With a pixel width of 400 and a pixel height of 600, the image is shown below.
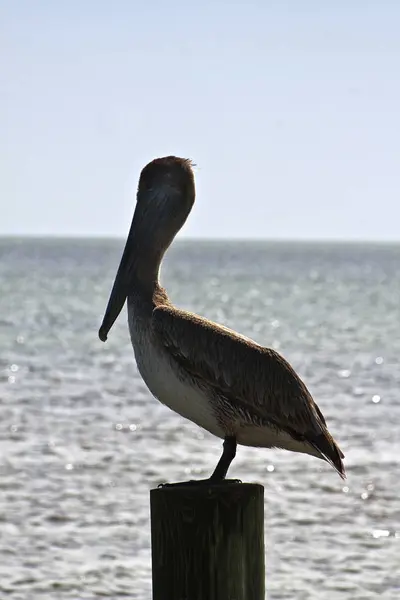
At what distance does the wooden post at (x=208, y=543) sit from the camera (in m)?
3.31

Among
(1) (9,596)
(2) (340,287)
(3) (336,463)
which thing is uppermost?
(2) (340,287)

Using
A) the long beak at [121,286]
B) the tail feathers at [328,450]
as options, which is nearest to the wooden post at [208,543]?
the tail feathers at [328,450]

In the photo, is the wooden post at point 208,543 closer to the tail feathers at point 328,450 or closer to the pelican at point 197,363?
the pelican at point 197,363

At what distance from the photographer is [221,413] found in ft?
13.4

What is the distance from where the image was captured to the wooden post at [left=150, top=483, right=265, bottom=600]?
3.31 meters

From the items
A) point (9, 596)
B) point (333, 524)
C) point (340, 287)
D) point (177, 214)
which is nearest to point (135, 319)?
point (177, 214)

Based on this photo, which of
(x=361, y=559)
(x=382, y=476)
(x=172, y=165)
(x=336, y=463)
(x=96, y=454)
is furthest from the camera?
(x=96, y=454)

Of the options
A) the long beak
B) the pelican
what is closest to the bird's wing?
the pelican

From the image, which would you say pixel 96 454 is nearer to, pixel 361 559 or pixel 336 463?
pixel 361 559

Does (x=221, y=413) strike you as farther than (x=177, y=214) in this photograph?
No

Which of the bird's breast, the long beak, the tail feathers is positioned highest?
the long beak

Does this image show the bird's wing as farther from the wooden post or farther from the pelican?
the wooden post

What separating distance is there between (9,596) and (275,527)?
100 inches

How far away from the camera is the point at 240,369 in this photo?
4.20m
